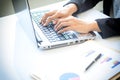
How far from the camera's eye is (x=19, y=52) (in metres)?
0.90

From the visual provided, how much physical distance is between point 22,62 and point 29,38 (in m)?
0.17

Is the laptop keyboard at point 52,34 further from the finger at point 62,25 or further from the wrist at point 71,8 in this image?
the wrist at point 71,8

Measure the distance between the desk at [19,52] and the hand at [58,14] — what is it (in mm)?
120

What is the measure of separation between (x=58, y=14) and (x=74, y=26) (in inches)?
5.3

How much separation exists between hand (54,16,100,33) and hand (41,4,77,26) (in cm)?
6

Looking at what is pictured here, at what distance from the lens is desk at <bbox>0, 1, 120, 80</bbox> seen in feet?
2.62

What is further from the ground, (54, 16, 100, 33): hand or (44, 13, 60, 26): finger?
(44, 13, 60, 26): finger

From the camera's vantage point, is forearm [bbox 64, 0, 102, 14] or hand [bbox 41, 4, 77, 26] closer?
hand [bbox 41, 4, 77, 26]

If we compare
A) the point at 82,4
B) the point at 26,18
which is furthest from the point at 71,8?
the point at 26,18

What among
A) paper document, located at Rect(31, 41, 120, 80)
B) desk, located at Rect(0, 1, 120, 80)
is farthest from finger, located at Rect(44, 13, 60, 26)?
paper document, located at Rect(31, 41, 120, 80)

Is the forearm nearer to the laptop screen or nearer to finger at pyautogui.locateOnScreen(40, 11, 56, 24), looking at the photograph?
finger at pyautogui.locateOnScreen(40, 11, 56, 24)

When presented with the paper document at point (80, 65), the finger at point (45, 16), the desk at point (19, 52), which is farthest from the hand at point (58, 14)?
the paper document at point (80, 65)

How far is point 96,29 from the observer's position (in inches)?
38.4

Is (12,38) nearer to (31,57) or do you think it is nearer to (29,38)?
(29,38)
